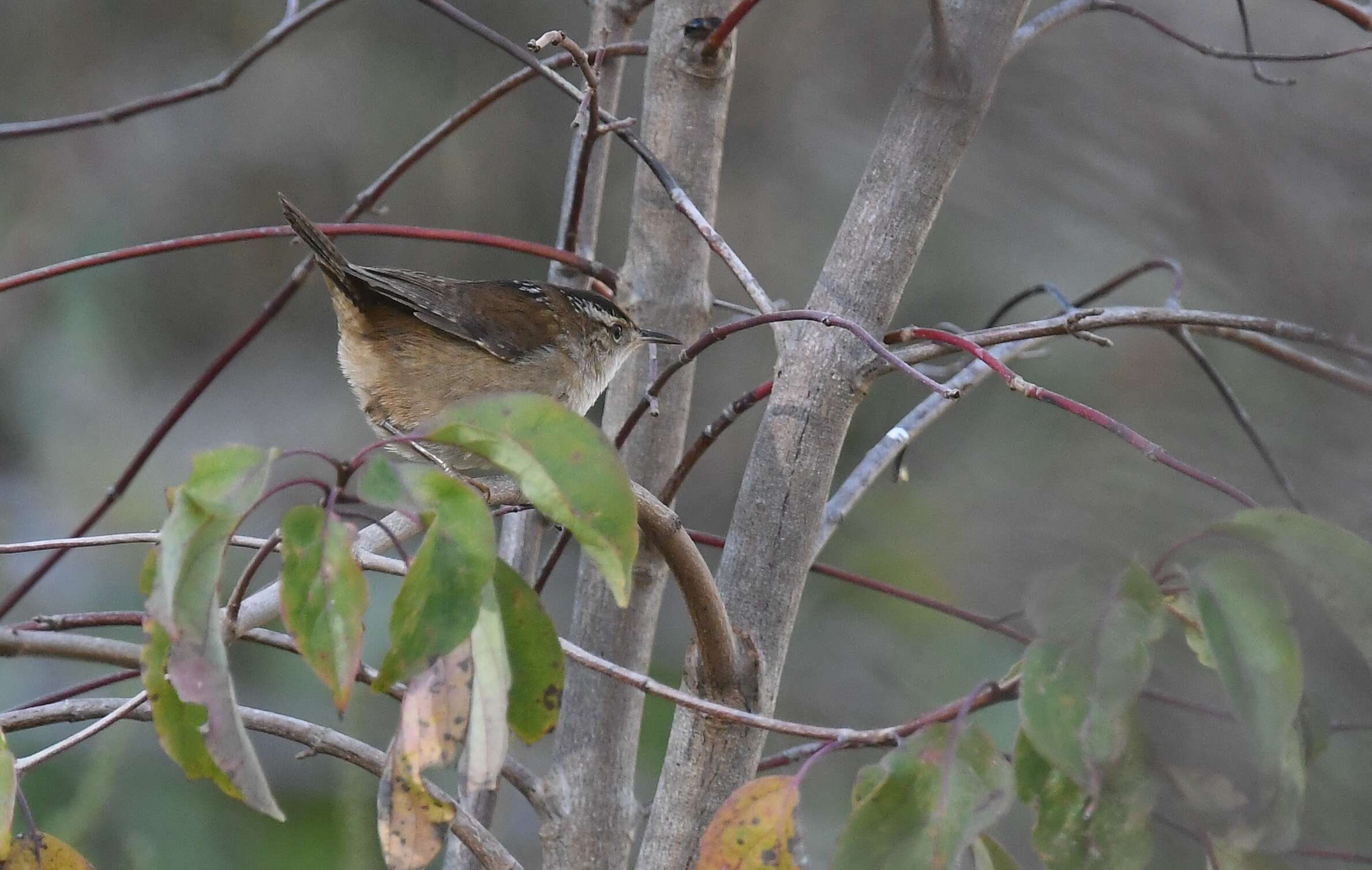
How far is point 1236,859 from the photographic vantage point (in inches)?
41.3

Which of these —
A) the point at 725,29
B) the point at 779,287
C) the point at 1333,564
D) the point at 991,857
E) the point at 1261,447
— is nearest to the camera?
the point at 1333,564

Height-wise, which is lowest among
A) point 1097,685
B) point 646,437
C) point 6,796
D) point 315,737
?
point 315,737

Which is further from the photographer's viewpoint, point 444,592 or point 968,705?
point 968,705

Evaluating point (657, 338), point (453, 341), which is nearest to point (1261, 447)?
point (657, 338)

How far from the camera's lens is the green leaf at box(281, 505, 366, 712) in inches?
42.6

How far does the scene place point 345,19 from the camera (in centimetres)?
724

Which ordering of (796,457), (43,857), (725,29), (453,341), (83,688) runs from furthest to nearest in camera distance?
(453,341) < (725,29) < (83,688) < (796,457) < (43,857)

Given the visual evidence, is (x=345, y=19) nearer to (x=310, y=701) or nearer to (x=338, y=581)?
(x=310, y=701)

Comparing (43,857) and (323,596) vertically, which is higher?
(323,596)

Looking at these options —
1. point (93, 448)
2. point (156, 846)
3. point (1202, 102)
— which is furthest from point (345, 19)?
point (1202, 102)

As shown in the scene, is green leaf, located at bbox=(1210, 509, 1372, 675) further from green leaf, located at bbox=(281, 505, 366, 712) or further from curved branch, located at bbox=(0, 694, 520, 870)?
curved branch, located at bbox=(0, 694, 520, 870)

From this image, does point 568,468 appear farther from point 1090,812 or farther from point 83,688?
point 83,688

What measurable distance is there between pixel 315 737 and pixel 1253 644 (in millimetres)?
1302

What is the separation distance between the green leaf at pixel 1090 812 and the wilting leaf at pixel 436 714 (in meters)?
0.56
